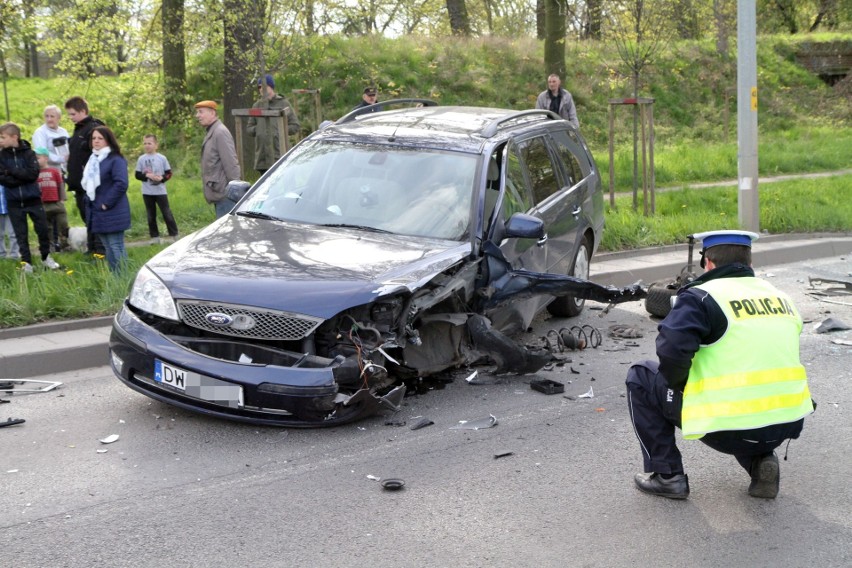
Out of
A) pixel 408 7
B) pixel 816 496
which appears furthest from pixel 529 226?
pixel 408 7

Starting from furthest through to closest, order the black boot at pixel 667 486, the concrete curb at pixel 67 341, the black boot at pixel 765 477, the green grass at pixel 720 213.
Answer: the green grass at pixel 720 213, the concrete curb at pixel 67 341, the black boot at pixel 667 486, the black boot at pixel 765 477

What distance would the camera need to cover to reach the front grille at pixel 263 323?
5707mm

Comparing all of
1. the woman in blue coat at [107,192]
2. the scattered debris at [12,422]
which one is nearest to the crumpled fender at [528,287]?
the scattered debris at [12,422]

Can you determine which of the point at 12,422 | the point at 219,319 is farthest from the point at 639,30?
the point at 12,422

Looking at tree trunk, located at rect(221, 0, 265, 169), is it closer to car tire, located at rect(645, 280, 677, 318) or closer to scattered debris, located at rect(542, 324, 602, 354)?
car tire, located at rect(645, 280, 677, 318)

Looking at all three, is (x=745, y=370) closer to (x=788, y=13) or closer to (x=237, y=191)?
(x=237, y=191)

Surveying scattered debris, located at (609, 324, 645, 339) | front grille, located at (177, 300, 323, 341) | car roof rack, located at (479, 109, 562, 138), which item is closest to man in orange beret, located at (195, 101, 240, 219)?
car roof rack, located at (479, 109, 562, 138)

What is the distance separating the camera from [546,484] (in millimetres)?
5246

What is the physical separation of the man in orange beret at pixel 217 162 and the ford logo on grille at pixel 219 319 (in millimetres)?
5226

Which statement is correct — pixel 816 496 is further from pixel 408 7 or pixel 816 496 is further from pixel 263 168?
pixel 408 7

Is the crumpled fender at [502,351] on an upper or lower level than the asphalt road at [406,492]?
upper

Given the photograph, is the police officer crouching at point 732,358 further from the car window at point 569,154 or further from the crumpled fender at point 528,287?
the car window at point 569,154

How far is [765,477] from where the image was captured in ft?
16.1

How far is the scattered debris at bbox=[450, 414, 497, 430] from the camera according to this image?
243 inches
